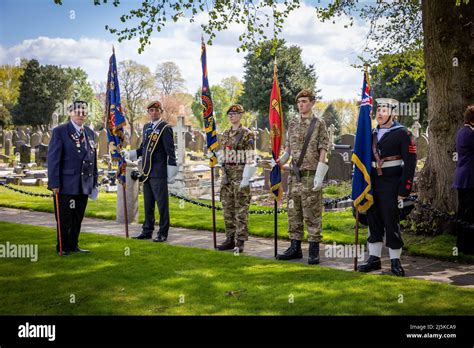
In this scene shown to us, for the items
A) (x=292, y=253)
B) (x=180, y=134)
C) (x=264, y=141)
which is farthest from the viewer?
(x=264, y=141)

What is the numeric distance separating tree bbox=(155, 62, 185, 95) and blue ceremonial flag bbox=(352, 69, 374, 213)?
60787 millimetres

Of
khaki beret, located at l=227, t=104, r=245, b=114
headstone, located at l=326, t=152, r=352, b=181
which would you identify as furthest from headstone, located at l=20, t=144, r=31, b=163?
khaki beret, located at l=227, t=104, r=245, b=114

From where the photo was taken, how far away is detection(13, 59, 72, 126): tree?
49.3m

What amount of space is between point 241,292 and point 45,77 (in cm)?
4896

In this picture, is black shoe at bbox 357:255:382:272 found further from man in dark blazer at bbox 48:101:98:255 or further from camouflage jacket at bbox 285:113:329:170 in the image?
man in dark blazer at bbox 48:101:98:255

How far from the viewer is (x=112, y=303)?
5.96 metres

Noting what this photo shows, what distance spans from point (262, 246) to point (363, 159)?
265cm

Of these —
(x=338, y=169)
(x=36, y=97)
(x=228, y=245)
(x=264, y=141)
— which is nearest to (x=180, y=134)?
(x=338, y=169)

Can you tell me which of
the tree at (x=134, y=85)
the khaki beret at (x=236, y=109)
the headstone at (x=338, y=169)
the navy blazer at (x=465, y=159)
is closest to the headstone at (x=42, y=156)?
the headstone at (x=338, y=169)

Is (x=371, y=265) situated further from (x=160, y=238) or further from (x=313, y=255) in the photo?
(x=160, y=238)

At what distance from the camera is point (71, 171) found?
8.20m

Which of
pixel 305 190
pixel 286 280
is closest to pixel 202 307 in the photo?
pixel 286 280

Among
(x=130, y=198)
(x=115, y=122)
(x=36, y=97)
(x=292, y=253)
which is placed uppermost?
(x=36, y=97)

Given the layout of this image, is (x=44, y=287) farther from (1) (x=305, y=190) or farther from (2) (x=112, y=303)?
(1) (x=305, y=190)
